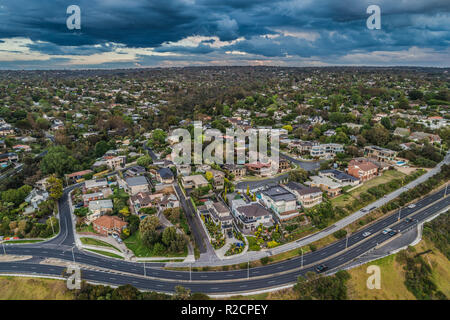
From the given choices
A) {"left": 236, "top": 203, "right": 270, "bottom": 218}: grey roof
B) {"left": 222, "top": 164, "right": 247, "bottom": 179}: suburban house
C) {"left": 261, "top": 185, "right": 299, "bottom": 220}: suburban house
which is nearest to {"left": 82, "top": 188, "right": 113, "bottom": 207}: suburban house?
{"left": 222, "top": 164, "right": 247, "bottom": 179}: suburban house

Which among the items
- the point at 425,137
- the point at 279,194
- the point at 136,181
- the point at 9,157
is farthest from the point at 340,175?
the point at 9,157

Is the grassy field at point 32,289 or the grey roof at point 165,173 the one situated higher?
the grey roof at point 165,173

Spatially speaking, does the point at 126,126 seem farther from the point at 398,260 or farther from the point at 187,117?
the point at 398,260

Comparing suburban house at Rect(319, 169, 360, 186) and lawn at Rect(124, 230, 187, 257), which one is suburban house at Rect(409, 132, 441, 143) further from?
lawn at Rect(124, 230, 187, 257)

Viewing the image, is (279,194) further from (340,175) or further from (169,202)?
(169,202)

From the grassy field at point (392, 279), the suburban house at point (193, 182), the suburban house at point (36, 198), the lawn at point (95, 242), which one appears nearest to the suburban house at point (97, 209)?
the lawn at point (95, 242)

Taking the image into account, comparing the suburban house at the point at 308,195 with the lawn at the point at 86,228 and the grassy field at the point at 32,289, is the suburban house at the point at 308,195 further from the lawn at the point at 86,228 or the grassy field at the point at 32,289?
the grassy field at the point at 32,289
